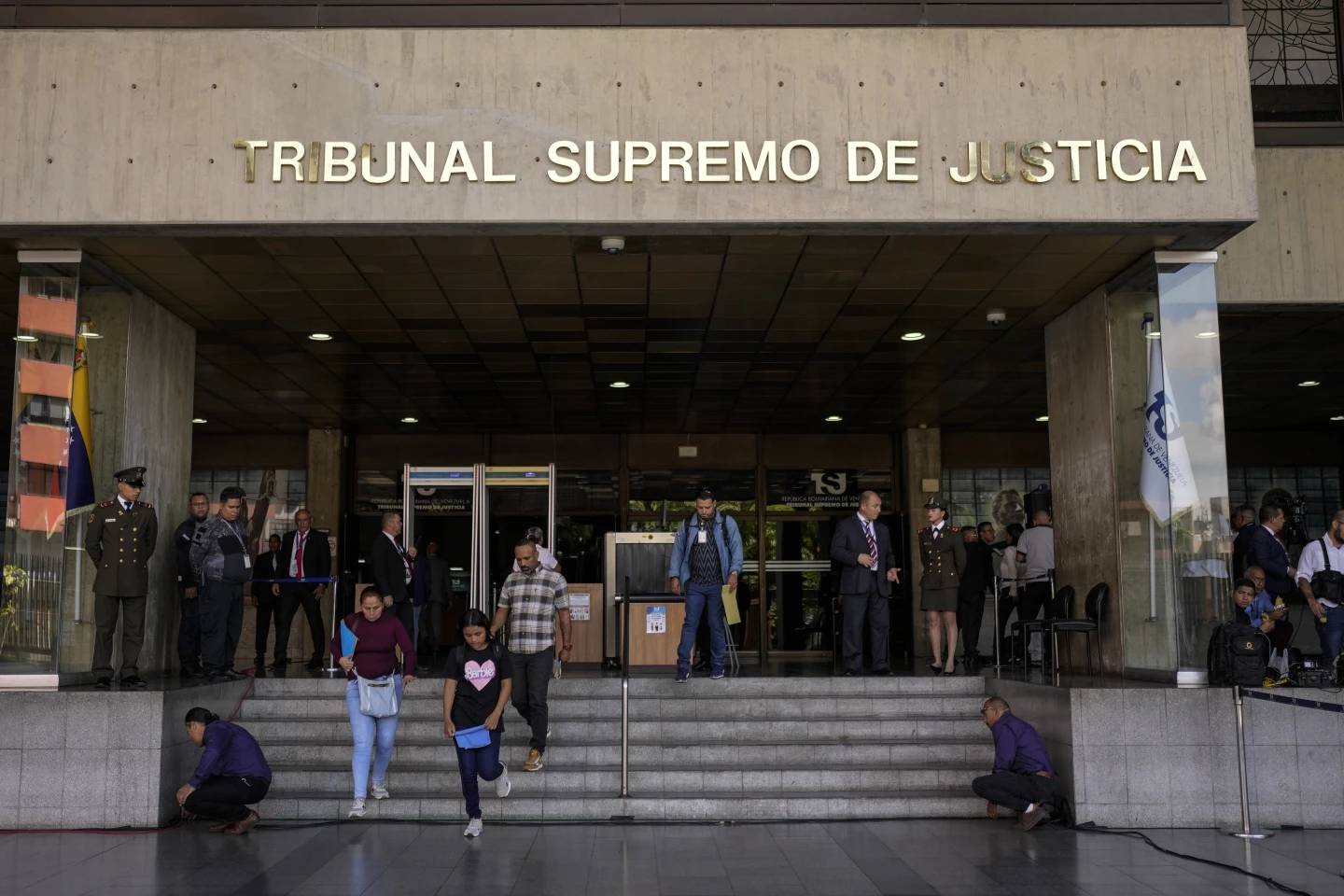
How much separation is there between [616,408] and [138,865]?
1038cm

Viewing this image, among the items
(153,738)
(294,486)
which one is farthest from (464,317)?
(294,486)

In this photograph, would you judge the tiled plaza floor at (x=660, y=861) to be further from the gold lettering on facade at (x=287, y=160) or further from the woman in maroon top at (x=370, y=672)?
the gold lettering on facade at (x=287, y=160)

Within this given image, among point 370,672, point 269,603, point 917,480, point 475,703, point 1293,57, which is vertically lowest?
point 475,703

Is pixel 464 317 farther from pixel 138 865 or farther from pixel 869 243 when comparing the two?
pixel 138 865

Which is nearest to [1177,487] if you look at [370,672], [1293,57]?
[1293,57]

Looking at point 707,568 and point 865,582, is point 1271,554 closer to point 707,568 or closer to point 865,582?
point 865,582

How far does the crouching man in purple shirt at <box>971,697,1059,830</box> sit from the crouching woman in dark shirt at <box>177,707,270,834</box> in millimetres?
4972

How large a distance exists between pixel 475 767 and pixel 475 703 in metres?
0.42

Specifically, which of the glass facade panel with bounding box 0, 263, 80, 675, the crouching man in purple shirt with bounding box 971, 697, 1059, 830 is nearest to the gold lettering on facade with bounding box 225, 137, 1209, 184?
the glass facade panel with bounding box 0, 263, 80, 675

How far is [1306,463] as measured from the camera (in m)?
19.4

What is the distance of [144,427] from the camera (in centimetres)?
1070

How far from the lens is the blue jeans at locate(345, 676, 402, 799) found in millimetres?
8930

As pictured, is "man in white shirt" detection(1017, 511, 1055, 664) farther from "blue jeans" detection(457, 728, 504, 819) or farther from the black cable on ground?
"blue jeans" detection(457, 728, 504, 819)

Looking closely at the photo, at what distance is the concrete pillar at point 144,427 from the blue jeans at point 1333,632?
9.82 metres
